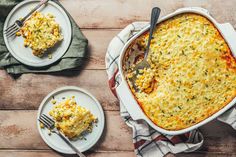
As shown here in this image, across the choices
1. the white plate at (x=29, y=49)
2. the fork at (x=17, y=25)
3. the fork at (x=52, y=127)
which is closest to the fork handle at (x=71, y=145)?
the fork at (x=52, y=127)

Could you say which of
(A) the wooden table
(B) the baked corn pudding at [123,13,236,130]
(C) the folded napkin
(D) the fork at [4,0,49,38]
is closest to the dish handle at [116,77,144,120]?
(B) the baked corn pudding at [123,13,236,130]

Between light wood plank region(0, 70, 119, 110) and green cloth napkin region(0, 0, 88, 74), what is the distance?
0.03 m

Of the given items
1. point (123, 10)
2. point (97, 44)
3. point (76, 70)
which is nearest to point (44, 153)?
point (76, 70)

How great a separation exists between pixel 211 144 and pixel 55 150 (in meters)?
0.59

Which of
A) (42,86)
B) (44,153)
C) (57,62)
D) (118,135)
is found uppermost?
(57,62)

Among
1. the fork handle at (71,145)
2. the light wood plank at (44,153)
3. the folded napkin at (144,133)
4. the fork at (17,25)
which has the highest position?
the fork at (17,25)

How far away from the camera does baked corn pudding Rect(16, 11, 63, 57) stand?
176 cm

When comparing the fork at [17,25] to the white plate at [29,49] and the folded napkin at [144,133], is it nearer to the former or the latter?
the white plate at [29,49]

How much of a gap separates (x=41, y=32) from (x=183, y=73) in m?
0.55

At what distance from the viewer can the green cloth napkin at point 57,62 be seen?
1.80 m

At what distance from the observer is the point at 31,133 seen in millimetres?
1869

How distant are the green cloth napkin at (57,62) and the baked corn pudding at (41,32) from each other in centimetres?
6

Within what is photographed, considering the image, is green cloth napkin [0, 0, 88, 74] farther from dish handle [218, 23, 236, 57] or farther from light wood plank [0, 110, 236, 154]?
dish handle [218, 23, 236, 57]

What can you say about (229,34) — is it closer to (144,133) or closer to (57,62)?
(144,133)
